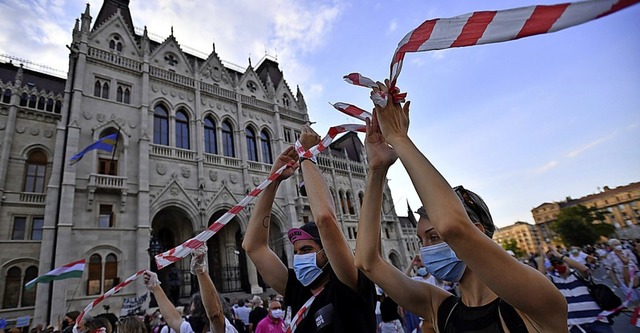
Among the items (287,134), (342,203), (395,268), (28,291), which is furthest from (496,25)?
(342,203)

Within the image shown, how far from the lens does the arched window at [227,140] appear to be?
787 inches

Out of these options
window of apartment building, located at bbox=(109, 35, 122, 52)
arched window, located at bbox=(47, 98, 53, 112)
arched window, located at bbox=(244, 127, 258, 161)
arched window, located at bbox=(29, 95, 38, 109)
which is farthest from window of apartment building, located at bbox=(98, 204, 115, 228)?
window of apartment building, located at bbox=(109, 35, 122, 52)

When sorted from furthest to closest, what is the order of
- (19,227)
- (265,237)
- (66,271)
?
(19,227)
(66,271)
(265,237)

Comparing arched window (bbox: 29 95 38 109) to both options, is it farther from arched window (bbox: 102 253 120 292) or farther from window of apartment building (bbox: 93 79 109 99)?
arched window (bbox: 102 253 120 292)

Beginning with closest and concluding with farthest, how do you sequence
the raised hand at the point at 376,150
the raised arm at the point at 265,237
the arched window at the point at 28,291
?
1. the raised hand at the point at 376,150
2. the raised arm at the point at 265,237
3. the arched window at the point at 28,291

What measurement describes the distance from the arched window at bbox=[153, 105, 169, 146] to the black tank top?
1862 cm

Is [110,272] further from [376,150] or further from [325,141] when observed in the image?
[376,150]

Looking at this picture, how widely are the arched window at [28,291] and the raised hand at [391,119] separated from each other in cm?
1880

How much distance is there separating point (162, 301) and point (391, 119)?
340cm

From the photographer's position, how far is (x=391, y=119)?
3.89 feet

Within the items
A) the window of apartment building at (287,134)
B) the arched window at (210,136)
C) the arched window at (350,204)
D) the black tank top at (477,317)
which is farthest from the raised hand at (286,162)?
the arched window at (350,204)

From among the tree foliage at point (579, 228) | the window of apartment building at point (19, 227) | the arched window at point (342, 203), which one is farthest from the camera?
the tree foliage at point (579, 228)

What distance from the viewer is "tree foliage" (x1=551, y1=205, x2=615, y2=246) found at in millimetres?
40688

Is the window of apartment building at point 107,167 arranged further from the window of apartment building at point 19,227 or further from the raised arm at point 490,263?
the raised arm at point 490,263
